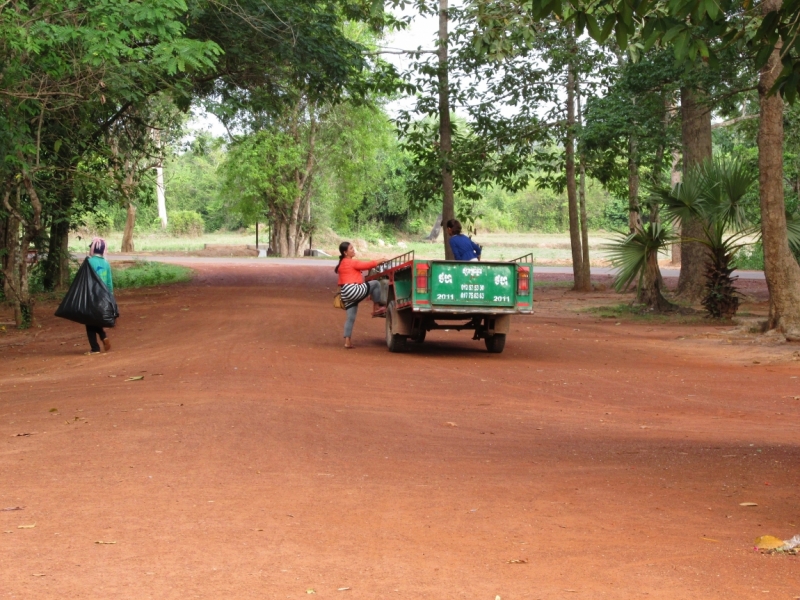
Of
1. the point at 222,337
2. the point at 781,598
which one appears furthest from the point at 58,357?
the point at 781,598

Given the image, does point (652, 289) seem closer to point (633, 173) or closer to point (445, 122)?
point (633, 173)

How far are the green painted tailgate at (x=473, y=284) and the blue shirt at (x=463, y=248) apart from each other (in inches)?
24.7

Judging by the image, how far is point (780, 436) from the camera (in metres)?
8.75

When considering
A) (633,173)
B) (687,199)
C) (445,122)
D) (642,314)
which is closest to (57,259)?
(445,122)

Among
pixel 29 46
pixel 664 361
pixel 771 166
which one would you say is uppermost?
pixel 29 46

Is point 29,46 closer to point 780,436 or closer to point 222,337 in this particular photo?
point 222,337

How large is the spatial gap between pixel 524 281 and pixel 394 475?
7.95m

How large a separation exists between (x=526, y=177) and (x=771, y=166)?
13706 millimetres

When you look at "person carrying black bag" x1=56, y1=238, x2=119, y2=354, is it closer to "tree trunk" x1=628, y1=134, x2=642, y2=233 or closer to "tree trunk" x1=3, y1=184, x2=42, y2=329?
"tree trunk" x1=3, y1=184, x2=42, y2=329

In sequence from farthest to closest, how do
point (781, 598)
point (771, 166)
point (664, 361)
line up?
point (771, 166)
point (664, 361)
point (781, 598)

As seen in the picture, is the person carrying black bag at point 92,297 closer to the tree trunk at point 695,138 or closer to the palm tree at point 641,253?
the palm tree at point 641,253

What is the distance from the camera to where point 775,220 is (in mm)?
16312

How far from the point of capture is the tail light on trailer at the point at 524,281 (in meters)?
14.7

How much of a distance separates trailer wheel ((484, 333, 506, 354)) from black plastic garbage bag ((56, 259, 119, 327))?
5690 millimetres
